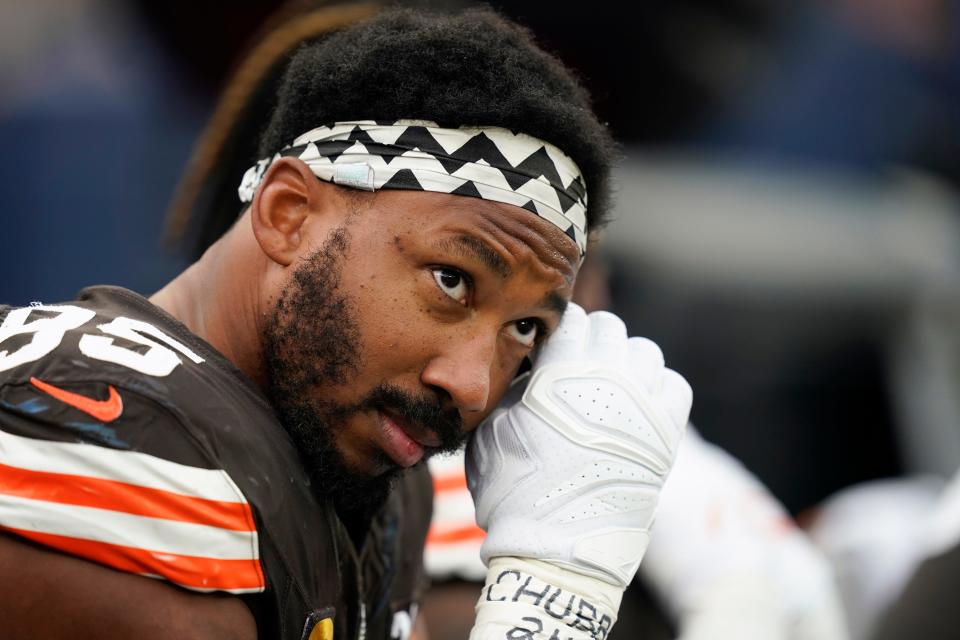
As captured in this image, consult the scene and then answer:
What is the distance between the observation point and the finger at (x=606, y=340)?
80.7 inches

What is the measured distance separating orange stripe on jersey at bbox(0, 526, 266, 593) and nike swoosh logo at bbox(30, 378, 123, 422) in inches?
6.2

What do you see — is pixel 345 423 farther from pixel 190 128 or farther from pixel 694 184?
pixel 694 184

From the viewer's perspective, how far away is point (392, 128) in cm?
191

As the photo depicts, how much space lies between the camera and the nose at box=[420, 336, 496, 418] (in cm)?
180

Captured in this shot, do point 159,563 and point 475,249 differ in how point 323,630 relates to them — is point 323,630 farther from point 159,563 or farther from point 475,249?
point 475,249

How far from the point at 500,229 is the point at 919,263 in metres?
4.91

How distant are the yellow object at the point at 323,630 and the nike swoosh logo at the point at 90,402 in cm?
45

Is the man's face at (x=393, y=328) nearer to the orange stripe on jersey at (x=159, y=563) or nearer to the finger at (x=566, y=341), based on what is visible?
the finger at (x=566, y=341)

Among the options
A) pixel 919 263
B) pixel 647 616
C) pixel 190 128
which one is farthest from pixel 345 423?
pixel 919 263

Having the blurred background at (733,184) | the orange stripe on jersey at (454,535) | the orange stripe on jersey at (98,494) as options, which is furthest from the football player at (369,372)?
the blurred background at (733,184)

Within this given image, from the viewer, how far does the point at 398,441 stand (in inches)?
71.9

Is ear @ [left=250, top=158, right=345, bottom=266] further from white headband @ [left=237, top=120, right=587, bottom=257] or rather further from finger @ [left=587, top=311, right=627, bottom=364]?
finger @ [left=587, top=311, right=627, bottom=364]

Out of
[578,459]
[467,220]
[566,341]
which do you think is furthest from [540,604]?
[467,220]

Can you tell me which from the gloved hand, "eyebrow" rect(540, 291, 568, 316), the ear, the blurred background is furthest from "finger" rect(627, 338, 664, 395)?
the blurred background
